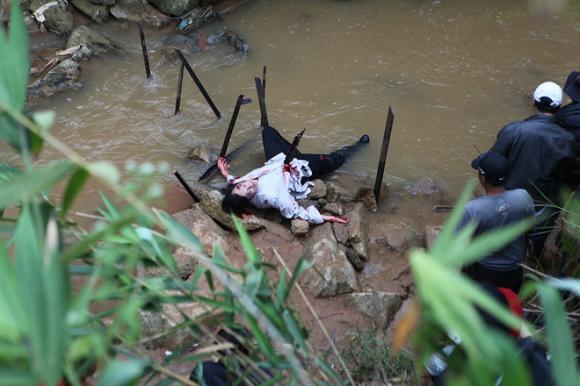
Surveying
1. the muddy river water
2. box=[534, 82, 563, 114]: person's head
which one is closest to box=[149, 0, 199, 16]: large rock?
the muddy river water

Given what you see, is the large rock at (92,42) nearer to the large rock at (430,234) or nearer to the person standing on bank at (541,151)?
the large rock at (430,234)

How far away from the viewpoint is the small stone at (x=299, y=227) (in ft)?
16.9

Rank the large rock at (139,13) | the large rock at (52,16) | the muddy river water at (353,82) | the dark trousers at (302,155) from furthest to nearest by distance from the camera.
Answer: the large rock at (139,13)
the large rock at (52,16)
the muddy river water at (353,82)
the dark trousers at (302,155)

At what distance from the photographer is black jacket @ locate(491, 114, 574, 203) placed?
3893 millimetres

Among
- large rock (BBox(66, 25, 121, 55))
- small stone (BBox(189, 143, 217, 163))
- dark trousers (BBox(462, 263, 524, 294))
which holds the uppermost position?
large rock (BBox(66, 25, 121, 55))

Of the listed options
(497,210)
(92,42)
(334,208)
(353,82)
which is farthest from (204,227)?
(92,42)

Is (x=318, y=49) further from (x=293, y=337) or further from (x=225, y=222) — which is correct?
(x=293, y=337)

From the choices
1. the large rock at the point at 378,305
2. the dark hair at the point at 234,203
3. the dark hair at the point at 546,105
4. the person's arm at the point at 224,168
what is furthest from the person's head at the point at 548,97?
the person's arm at the point at 224,168

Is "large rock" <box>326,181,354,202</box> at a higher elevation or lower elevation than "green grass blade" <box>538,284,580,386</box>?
lower

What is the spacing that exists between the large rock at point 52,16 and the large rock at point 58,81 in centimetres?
180

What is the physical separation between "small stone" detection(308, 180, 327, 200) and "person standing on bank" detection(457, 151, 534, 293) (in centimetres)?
237

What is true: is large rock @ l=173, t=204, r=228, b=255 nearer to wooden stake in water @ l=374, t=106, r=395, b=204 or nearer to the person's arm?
the person's arm

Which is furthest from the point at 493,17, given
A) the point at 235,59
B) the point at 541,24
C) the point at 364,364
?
the point at 364,364

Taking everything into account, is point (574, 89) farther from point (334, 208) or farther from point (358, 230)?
point (334, 208)
